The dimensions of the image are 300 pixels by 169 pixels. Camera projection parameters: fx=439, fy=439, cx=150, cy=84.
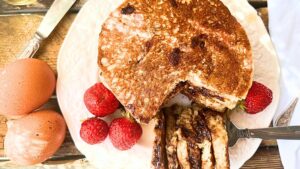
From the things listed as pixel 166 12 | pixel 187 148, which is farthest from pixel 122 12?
pixel 187 148

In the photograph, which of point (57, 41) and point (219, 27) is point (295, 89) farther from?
point (57, 41)

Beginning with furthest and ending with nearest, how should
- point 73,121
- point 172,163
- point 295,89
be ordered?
point 295,89, point 73,121, point 172,163

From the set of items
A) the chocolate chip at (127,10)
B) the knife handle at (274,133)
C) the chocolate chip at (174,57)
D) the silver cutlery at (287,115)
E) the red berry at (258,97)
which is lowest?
the silver cutlery at (287,115)

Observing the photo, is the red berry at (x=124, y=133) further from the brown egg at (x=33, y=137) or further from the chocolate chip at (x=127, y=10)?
the chocolate chip at (x=127, y=10)

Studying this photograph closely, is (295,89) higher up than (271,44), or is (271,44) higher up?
(271,44)

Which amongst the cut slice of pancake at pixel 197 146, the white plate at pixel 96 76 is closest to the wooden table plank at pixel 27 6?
the white plate at pixel 96 76

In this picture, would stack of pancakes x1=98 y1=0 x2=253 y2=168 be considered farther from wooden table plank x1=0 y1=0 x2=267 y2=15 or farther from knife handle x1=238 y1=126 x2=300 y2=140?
wooden table plank x1=0 y1=0 x2=267 y2=15
